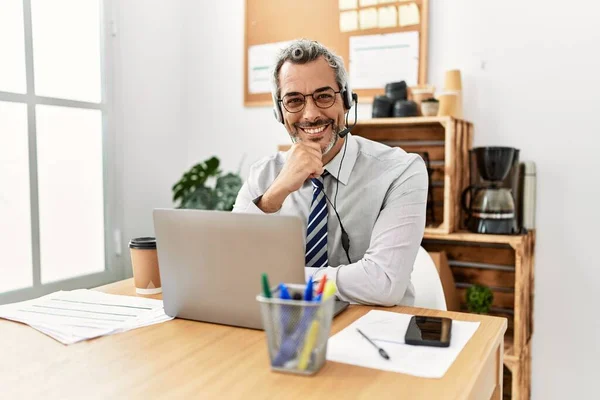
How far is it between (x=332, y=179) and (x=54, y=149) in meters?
1.62

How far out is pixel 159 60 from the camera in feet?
10.4

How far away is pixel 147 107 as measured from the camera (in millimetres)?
3111

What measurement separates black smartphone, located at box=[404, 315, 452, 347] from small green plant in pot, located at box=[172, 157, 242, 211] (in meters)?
1.83

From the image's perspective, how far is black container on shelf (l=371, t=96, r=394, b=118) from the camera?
254 cm

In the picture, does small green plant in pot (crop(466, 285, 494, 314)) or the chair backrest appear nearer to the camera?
the chair backrest

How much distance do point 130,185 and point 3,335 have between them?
6.64 ft

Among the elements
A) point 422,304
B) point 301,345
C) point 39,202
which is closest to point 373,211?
point 422,304

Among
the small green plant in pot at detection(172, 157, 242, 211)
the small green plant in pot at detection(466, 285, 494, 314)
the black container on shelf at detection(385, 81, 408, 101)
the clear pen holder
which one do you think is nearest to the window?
the small green plant in pot at detection(172, 157, 242, 211)

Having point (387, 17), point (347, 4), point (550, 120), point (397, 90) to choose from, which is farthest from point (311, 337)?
point (347, 4)

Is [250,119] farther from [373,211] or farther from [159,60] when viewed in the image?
[373,211]

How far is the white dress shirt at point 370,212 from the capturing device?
1.30 metres

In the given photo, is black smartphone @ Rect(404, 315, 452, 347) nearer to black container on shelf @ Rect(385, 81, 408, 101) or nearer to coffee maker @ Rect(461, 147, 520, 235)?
coffee maker @ Rect(461, 147, 520, 235)

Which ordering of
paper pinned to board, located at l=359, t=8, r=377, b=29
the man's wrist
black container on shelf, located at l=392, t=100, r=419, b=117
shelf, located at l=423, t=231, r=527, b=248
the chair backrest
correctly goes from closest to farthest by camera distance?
the man's wrist < the chair backrest < shelf, located at l=423, t=231, r=527, b=248 < black container on shelf, located at l=392, t=100, r=419, b=117 < paper pinned to board, located at l=359, t=8, r=377, b=29

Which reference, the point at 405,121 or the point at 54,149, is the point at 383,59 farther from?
the point at 54,149
